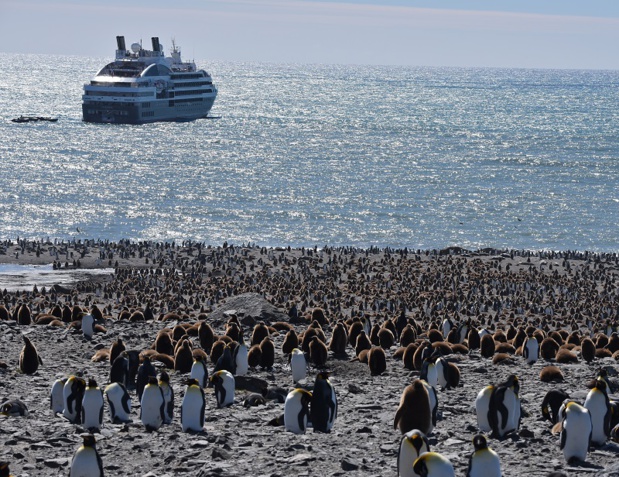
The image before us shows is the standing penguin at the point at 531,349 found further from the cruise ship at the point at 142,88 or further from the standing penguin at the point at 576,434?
A: the cruise ship at the point at 142,88

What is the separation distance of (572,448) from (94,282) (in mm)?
28671

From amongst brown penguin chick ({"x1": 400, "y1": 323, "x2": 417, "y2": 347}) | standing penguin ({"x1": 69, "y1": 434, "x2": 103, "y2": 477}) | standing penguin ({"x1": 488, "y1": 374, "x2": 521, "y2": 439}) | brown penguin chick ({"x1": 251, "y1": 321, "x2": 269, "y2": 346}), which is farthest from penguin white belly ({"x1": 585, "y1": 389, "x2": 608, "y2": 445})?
brown penguin chick ({"x1": 400, "y1": 323, "x2": 417, "y2": 347})

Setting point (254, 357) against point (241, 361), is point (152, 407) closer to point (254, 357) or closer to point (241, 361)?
point (241, 361)

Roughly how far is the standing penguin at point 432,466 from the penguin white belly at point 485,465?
0.49 metres

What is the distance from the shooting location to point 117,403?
13461 millimetres

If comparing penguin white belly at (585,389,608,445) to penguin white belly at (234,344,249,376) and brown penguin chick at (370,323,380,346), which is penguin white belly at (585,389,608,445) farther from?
brown penguin chick at (370,323,380,346)

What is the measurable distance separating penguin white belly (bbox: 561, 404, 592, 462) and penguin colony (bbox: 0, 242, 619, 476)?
12 mm

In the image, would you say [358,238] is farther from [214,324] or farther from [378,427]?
[378,427]

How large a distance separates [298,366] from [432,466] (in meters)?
7.47

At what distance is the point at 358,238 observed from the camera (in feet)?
191

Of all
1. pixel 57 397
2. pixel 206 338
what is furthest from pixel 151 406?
pixel 206 338

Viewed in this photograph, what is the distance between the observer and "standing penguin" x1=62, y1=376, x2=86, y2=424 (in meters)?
13.5

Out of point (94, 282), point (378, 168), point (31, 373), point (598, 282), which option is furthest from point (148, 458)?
point (378, 168)

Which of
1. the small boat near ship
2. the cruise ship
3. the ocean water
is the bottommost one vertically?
the ocean water
